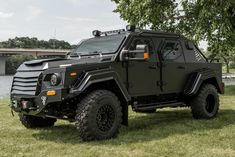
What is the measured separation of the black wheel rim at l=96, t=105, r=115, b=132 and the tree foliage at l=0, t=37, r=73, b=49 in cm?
5498

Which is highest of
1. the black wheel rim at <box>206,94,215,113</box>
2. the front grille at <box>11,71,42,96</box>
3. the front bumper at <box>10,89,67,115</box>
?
the front grille at <box>11,71,42,96</box>

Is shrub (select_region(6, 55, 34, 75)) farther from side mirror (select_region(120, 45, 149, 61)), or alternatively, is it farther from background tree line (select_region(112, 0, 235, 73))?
side mirror (select_region(120, 45, 149, 61))

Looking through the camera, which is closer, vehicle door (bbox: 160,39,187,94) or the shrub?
vehicle door (bbox: 160,39,187,94)

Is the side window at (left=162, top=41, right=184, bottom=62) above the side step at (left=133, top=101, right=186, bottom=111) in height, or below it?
above

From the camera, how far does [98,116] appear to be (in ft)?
20.9

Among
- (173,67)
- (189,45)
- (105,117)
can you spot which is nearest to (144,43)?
(173,67)

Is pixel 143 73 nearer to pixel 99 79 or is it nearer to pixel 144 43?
pixel 144 43

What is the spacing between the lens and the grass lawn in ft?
18.2

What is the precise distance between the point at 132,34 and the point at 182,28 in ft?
47.5

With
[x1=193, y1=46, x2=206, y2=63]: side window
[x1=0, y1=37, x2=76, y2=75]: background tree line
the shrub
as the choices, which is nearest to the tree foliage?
[x1=0, y1=37, x2=76, y2=75]: background tree line

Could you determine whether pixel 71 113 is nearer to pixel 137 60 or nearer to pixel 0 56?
pixel 137 60

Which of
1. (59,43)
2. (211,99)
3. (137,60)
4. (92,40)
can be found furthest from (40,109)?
(59,43)

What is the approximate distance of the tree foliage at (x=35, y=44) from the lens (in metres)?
66.3

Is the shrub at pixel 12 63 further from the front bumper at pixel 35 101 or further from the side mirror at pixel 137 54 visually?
the side mirror at pixel 137 54
